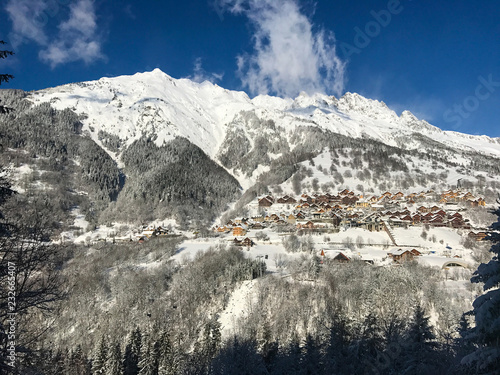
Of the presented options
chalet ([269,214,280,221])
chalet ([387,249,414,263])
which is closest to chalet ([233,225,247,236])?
chalet ([269,214,280,221])

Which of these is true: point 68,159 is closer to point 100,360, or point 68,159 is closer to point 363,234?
point 100,360

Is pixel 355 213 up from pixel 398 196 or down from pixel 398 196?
down

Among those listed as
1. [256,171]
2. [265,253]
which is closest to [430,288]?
[265,253]

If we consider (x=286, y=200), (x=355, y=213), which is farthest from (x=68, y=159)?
(x=355, y=213)

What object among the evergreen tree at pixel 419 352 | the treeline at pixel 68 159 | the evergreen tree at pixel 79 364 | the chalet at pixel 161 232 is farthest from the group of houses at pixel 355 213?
the treeline at pixel 68 159

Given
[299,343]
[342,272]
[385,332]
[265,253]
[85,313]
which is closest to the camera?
[385,332]

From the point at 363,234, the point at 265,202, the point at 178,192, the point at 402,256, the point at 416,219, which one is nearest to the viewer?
the point at 402,256

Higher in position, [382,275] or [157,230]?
[157,230]

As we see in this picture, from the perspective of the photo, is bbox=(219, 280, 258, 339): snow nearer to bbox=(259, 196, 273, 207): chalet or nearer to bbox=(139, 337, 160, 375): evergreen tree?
bbox=(139, 337, 160, 375): evergreen tree

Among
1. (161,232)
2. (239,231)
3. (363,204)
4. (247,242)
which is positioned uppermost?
(363,204)

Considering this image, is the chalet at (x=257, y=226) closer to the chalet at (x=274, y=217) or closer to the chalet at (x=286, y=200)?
the chalet at (x=274, y=217)

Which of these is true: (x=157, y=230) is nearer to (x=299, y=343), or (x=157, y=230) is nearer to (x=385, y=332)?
(x=299, y=343)
